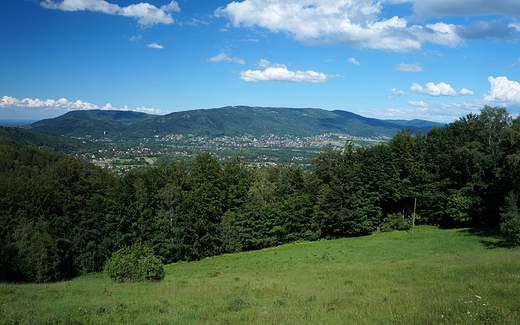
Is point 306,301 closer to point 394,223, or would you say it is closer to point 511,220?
point 511,220

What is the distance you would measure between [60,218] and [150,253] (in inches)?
1033

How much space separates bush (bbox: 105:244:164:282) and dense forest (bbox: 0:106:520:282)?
15.3 meters

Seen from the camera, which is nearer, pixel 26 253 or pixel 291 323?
pixel 291 323

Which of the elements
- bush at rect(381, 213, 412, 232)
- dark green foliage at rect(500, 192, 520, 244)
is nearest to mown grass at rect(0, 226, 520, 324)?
dark green foliage at rect(500, 192, 520, 244)

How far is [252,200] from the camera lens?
5028 cm

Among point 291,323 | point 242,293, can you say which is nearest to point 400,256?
point 242,293

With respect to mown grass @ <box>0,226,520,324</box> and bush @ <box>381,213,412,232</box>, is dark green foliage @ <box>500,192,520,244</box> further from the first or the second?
bush @ <box>381,213,412,232</box>

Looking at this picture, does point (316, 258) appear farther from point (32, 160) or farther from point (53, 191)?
point (32, 160)

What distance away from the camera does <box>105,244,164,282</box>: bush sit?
17.5 metres

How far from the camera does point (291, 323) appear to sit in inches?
340

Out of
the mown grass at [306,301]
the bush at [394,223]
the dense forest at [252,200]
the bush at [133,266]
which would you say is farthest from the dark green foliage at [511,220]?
the bush at [133,266]

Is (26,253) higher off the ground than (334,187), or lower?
lower

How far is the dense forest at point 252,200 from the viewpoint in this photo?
34.5m

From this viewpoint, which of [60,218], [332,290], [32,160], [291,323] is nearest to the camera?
[291,323]
